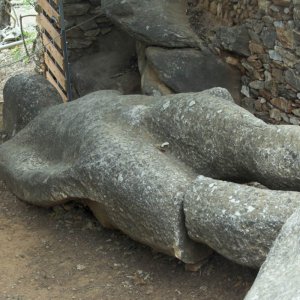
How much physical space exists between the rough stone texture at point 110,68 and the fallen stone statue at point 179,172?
3058mm

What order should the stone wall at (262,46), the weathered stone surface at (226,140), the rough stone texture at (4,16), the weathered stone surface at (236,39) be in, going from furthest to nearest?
1. the rough stone texture at (4,16)
2. the weathered stone surface at (236,39)
3. the stone wall at (262,46)
4. the weathered stone surface at (226,140)

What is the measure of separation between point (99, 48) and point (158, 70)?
5.90 ft

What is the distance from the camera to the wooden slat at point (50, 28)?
7.95 metres

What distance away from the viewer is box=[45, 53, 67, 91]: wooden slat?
802 cm

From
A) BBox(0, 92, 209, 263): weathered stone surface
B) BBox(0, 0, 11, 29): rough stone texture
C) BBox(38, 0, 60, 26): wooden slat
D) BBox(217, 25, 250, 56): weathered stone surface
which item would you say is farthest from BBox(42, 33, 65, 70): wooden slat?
BBox(0, 0, 11, 29): rough stone texture

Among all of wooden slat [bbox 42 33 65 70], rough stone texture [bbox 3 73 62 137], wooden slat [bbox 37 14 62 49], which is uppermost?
rough stone texture [bbox 3 73 62 137]

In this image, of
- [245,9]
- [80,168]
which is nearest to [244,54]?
[245,9]

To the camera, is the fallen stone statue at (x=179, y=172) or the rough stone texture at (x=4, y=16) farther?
the rough stone texture at (x=4, y=16)

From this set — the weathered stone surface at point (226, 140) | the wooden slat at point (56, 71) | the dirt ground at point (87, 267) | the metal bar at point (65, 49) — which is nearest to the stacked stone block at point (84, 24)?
the wooden slat at point (56, 71)

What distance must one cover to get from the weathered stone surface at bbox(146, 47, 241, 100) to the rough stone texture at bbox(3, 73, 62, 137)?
55.3 inches

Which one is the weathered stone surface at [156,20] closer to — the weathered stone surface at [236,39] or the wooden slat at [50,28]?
the weathered stone surface at [236,39]

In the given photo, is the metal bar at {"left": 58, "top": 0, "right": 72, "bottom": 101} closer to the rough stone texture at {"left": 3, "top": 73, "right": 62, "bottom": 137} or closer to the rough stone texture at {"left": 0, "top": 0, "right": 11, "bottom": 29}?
the rough stone texture at {"left": 3, "top": 73, "right": 62, "bottom": 137}

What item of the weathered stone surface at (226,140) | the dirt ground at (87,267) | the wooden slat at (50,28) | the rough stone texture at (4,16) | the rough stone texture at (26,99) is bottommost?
the rough stone texture at (4,16)

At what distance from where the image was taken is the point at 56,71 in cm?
823
